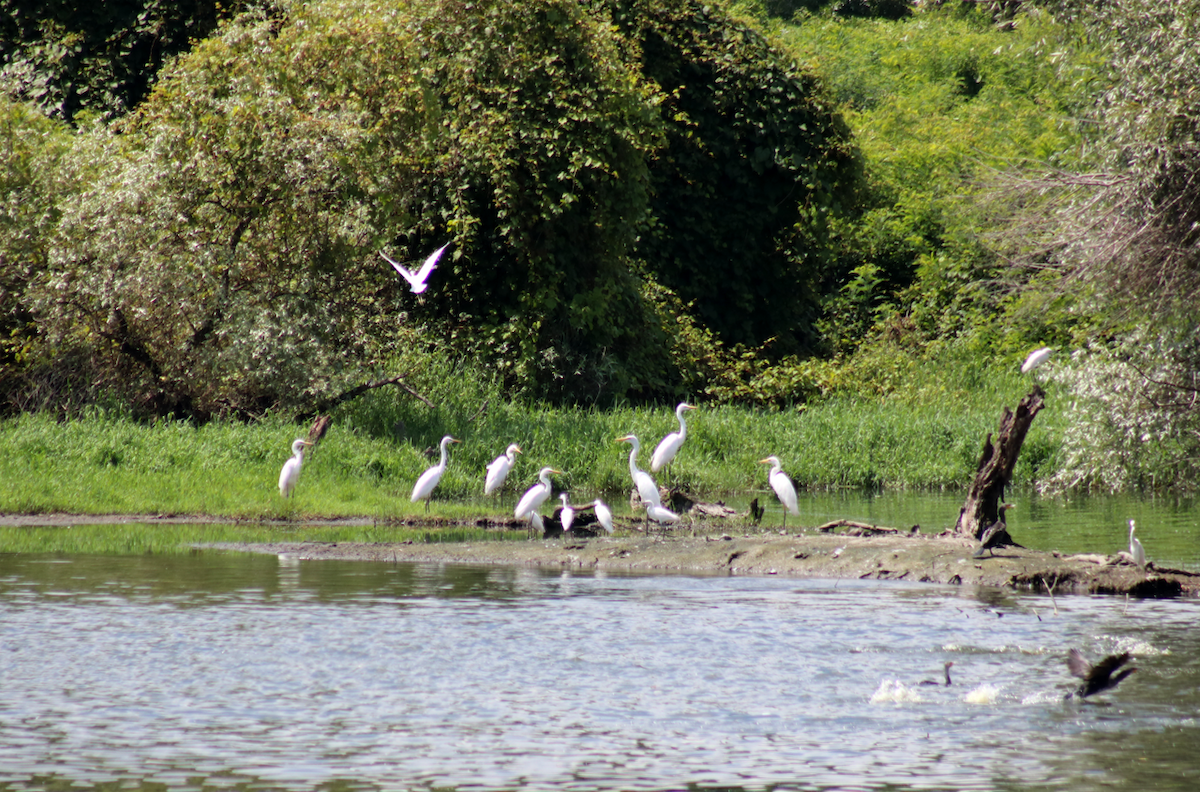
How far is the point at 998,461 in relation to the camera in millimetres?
12977

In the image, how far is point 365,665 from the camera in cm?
968

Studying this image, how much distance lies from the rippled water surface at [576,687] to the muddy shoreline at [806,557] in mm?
478

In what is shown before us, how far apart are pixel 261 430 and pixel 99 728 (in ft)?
43.9

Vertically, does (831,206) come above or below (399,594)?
above

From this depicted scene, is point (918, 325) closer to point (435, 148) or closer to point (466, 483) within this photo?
point (435, 148)

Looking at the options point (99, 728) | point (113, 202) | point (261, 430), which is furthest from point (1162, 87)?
point (113, 202)

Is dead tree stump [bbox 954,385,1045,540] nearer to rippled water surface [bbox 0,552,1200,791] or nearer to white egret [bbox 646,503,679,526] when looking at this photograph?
rippled water surface [bbox 0,552,1200,791]

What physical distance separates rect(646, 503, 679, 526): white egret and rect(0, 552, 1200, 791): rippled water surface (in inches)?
126

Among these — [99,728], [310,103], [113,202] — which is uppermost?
[310,103]

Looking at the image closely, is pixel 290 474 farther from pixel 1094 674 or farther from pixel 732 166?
pixel 732 166

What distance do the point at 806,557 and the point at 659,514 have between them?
2.79 m

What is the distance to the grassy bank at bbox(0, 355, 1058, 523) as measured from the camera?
1862 centimetres

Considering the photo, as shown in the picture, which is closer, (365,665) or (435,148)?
(365,665)

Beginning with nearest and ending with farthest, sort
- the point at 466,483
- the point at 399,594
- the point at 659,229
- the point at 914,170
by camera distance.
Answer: the point at 399,594 → the point at 466,483 → the point at 659,229 → the point at 914,170
